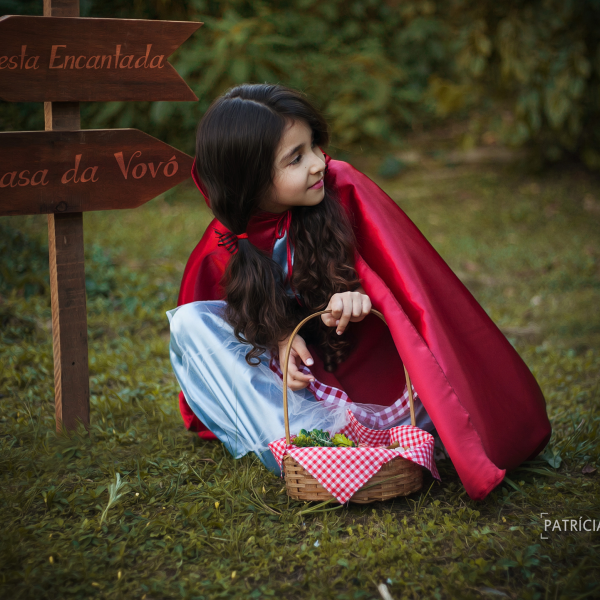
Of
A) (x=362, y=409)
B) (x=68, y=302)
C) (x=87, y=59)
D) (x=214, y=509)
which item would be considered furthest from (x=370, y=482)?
(x=87, y=59)

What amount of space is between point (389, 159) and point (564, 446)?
18.8 ft

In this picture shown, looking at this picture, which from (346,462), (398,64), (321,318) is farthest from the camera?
(398,64)

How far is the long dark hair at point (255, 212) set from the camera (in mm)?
1957

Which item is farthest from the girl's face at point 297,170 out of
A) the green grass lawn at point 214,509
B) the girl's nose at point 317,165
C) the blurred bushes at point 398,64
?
the blurred bushes at point 398,64

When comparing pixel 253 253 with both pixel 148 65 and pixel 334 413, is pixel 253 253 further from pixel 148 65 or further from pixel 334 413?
pixel 148 65

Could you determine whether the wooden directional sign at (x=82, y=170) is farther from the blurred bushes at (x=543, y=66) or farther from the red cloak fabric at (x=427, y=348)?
the blurred bushes at (x=543, y=66)

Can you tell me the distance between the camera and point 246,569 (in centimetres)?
169

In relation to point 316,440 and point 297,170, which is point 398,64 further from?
point 316,440

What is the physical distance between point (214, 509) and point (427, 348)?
83cm

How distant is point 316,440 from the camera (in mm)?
1942

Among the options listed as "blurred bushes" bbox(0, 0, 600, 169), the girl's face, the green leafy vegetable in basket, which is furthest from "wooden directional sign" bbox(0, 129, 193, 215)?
"blurred bushes" bbox(0, 0, 600, 169)

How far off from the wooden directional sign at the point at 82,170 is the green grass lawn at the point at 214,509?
888 millimetres

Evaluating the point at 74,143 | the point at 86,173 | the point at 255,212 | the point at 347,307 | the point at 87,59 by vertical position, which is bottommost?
the point at 347,307

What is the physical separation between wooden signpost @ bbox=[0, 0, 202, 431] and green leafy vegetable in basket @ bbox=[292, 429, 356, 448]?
92 centimetres
